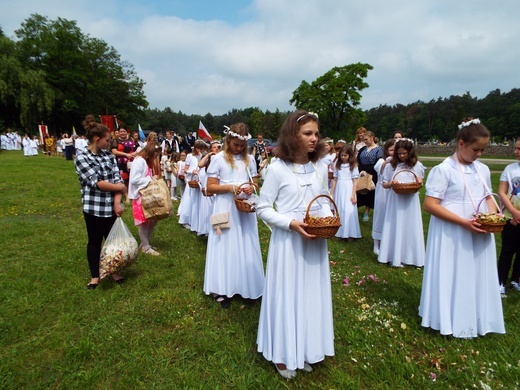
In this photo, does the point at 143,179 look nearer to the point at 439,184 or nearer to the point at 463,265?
the point at 439,184

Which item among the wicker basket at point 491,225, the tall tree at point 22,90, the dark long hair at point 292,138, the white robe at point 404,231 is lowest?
the white robe at point 404,231

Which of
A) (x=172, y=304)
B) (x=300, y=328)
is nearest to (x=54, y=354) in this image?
(x=172, y=304)

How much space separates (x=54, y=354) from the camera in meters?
3.65

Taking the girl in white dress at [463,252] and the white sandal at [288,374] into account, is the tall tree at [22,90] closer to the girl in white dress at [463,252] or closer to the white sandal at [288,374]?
the white sandal at [288,374]

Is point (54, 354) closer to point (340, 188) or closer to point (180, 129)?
point (340, 188)

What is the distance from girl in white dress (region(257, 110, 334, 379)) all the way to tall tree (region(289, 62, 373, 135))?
47447 mm

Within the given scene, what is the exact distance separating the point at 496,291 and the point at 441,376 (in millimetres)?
1197

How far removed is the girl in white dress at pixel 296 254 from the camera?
2.99 m

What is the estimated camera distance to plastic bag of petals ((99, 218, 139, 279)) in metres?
4.85

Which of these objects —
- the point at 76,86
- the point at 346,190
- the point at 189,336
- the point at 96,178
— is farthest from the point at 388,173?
the point at 76,86

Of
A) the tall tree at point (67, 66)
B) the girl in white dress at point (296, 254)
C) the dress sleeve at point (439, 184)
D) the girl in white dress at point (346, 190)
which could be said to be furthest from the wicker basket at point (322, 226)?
the tall tree at point (67, 66)

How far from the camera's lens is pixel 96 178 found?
4.65 metres

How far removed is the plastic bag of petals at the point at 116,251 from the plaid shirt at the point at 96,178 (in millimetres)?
286

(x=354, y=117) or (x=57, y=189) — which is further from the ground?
(x=354, y=117)
